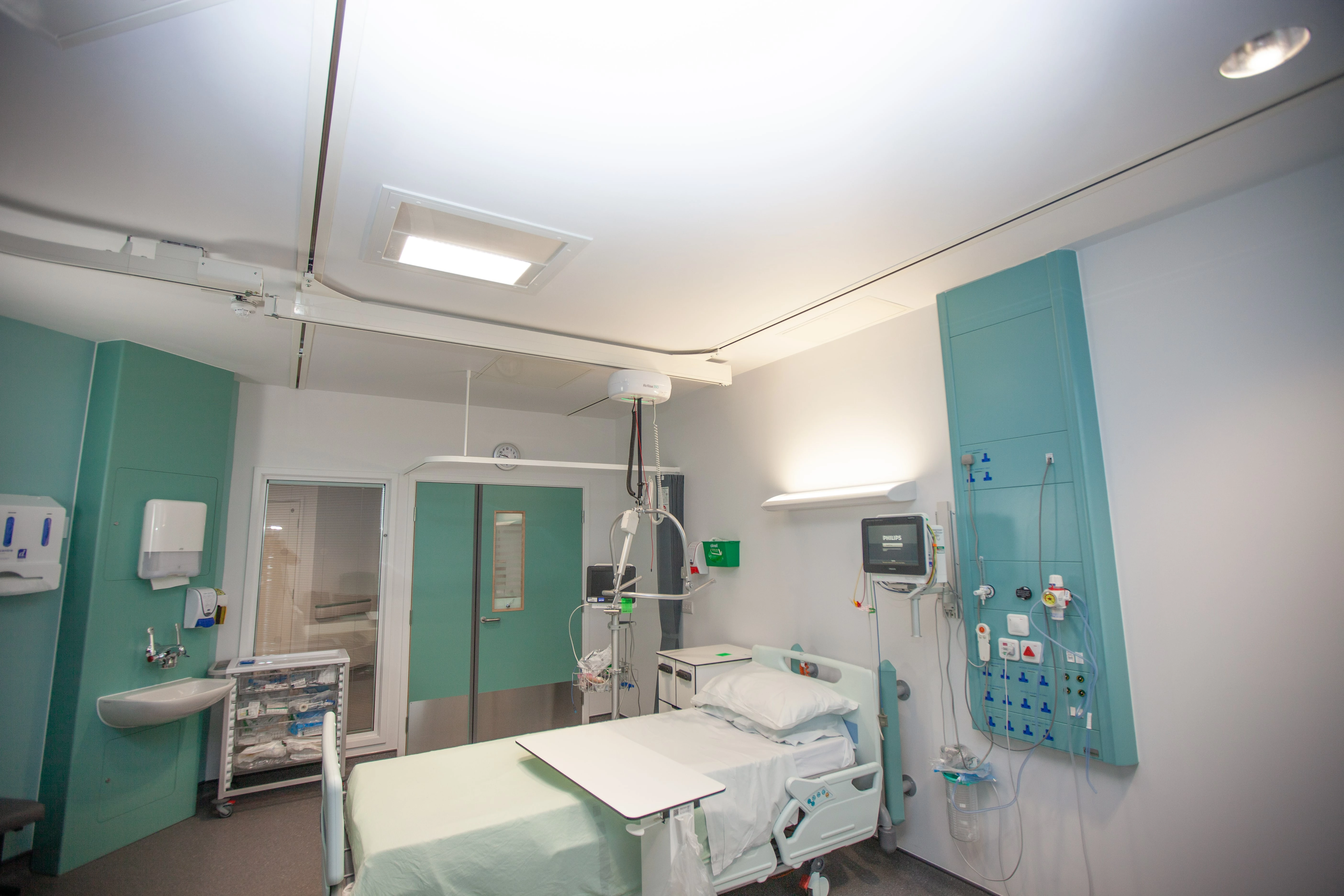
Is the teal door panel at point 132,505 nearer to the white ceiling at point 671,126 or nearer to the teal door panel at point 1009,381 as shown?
the white ceiling at point 671,126

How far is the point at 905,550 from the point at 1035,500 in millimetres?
527

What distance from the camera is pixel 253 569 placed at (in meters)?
3.98

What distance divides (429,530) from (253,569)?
1092mm

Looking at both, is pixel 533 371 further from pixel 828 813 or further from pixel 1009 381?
pixel 828 813

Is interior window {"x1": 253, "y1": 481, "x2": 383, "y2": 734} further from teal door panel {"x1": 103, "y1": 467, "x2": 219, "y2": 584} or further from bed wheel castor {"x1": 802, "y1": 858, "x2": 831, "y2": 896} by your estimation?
bed wheel castor {"x1": 802, "y1": 858, "x2": 831, "y2": 896}

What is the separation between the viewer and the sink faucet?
323 cm

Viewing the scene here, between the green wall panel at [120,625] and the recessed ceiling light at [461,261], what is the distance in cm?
198

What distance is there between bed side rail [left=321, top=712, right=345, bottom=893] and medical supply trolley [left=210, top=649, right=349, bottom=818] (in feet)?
6.33

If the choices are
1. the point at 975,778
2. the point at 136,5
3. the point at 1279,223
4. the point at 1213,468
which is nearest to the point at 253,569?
the point at 136,5

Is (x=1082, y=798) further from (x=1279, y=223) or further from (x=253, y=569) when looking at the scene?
(x=253, y=569)

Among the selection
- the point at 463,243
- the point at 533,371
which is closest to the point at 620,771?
the point at 463,243

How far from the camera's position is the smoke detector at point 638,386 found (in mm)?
3127

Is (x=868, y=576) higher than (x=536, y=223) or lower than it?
lower

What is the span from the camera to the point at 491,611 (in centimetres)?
471
